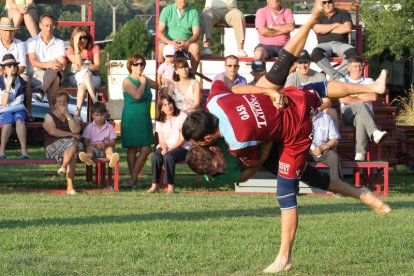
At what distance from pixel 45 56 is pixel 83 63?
24.4 inches

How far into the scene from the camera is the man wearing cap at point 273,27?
1684 centimetres

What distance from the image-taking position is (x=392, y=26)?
31266 mm

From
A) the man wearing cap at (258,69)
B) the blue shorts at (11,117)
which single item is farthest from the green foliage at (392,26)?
the blue shorts at (11,117)

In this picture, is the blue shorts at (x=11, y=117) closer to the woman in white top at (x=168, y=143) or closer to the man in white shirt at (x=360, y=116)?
the woman in white top at (x=168, y=143)

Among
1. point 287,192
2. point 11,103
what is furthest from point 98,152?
point 287,192

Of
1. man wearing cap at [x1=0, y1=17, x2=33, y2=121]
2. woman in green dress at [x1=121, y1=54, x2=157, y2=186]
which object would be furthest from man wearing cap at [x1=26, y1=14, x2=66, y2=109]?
woman in green dress at [x1=121, y1=54, x2=157, y2=186]

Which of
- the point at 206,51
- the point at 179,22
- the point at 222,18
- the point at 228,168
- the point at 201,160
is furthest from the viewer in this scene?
the point at 222,18

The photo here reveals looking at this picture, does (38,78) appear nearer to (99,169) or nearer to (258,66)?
(99,169)

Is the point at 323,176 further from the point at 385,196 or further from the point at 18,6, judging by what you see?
the point at 18,6

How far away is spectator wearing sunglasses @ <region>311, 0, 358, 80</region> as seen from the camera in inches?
655

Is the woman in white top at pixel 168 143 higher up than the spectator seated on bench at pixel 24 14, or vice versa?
the spectator seated on bench at pixel 24 14

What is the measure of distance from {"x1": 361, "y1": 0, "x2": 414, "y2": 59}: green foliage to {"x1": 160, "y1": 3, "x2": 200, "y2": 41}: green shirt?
15295mm

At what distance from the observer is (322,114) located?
50.8 feet

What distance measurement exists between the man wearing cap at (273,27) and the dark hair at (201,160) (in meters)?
9.04
